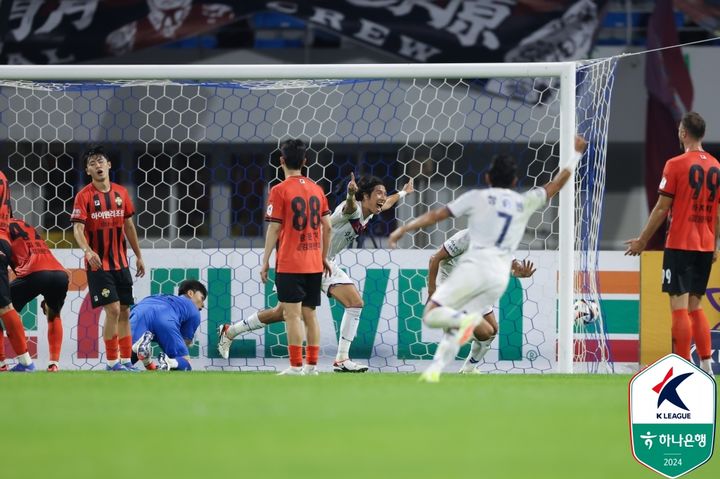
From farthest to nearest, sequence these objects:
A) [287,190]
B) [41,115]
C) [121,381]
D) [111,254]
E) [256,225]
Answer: [256,225] < [41,115] < [111,254] < [287,190] < [121,381]

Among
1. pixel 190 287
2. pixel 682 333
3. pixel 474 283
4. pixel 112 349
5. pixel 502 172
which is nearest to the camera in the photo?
pixel 474 283

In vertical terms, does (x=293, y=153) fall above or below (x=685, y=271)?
above

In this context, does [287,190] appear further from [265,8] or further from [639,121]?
[639,121]

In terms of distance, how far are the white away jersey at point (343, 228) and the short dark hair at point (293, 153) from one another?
4.63 feet

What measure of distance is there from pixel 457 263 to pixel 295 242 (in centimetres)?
135

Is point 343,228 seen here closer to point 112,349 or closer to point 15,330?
point 112,349

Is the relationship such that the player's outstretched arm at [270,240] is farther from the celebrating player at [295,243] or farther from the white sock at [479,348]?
the white sock at [479,348]

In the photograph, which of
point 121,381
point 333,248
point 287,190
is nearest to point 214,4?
point 333,248

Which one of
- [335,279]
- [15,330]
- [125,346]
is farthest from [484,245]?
[15,330]

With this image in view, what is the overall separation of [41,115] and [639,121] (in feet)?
37.4

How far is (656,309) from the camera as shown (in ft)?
33.9

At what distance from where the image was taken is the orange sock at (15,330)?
880 cm

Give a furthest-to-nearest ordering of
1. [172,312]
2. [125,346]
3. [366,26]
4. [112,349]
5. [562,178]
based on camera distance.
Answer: [366,26] → [172,312] → [125,346] → [112,349] → [562,178]

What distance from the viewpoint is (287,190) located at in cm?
828
